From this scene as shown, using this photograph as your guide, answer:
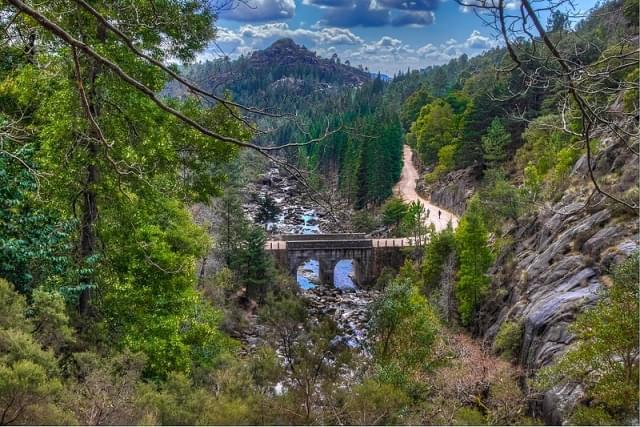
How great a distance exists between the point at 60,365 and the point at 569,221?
1653 centimetres

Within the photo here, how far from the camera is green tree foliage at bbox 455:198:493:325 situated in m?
20.4

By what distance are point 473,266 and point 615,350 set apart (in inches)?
522

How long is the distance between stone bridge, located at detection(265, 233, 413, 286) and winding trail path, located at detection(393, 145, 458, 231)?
3.43 m

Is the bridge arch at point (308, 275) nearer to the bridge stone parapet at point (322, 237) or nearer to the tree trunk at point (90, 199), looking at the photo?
the bridge stone parapet at point (322, 237)

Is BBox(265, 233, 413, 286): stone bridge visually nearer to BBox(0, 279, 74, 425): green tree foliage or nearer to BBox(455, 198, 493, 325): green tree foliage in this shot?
BBox(455, 198, 493, 325): green tree foliage

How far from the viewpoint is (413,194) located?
4372 cm

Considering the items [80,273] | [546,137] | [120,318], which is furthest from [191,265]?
[546,137]

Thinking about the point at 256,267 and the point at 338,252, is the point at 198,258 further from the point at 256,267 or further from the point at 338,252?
the point at 338,252

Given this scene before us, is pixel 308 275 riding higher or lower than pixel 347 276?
higher

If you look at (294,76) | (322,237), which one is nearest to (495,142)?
(322,237)

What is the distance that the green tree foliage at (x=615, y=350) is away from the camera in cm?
701

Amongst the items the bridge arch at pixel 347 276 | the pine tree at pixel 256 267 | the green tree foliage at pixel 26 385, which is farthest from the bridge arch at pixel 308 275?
the green tree foliage at pixel 26 385

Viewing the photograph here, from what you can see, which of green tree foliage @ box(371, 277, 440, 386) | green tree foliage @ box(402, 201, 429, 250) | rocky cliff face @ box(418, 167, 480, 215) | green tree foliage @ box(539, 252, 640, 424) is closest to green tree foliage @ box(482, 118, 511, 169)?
rocky cliff face @ box(418, 167, 480, 215)

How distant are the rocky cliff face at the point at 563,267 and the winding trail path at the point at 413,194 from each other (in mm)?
9933
